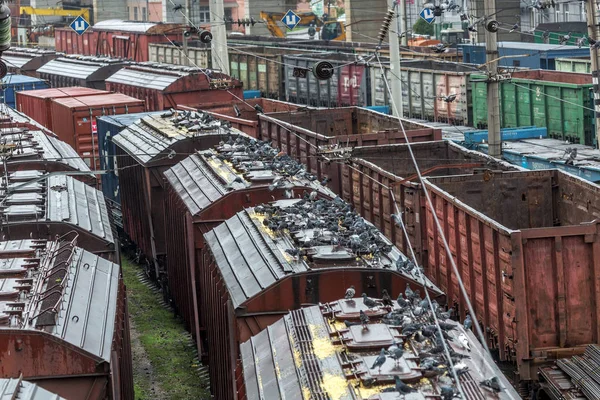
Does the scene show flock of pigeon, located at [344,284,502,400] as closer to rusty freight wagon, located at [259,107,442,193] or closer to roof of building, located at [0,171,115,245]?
roof of building, located at [0,171,115,245]

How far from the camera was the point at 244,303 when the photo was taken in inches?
483

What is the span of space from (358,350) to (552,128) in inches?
944

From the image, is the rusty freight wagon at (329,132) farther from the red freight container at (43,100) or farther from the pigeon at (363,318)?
the pigeon at (363,318)

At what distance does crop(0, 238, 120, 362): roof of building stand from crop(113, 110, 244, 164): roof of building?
7630 mm

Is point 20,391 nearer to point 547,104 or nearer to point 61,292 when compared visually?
point 61,292

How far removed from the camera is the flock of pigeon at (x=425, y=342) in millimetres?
8695

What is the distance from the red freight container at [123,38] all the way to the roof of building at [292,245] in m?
46.1

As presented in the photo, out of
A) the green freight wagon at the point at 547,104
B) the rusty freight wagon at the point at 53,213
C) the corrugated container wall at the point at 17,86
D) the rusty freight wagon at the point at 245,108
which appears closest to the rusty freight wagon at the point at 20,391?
the rusty freight wagon at the point at 53,213

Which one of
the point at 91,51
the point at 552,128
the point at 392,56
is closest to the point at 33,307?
the point at 392,56

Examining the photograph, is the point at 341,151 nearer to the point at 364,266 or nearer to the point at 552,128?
the point at 364,266

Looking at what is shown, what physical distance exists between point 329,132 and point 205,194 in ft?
37.1

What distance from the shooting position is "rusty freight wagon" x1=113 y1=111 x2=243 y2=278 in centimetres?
2284

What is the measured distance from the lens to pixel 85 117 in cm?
3250

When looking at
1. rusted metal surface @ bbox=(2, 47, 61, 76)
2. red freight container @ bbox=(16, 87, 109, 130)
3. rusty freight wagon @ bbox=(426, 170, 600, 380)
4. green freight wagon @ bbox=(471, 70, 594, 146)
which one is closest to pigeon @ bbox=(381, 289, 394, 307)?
rusty freight wagon @ bbox=(426, 170, 600, 380)
